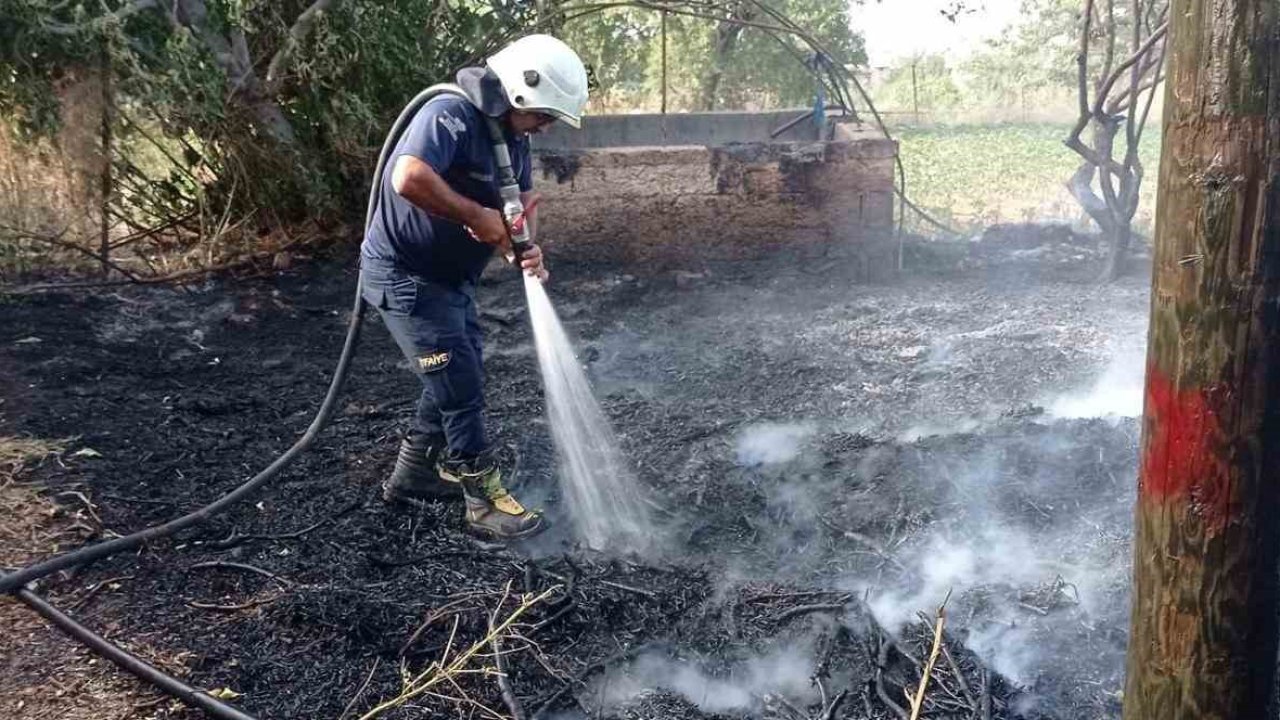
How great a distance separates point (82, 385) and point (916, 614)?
482cm

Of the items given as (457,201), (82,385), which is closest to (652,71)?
(82,385)

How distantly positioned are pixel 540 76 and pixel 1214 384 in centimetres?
269

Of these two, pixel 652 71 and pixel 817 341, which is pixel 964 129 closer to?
pixel 652 71

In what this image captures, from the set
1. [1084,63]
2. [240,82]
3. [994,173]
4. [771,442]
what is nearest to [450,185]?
[771,442]

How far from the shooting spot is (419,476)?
466cm

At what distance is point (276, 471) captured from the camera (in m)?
4.68

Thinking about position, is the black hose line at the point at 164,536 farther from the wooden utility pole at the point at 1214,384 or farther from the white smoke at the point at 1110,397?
the white smoke at the point at 1110,397

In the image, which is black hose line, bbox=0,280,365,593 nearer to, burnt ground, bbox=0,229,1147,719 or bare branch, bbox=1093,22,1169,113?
burnt ground, bbox=0,229,1147,719

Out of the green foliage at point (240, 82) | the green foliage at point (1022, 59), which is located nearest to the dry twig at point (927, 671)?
the green foliage at point (240, 82)

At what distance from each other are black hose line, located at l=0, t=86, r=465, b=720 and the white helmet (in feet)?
0.77

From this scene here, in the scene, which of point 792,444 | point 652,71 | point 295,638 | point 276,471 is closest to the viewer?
point 295,638

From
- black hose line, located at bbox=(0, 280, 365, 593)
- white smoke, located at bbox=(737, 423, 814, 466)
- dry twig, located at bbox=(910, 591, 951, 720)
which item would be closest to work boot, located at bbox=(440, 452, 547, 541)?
black hose line, located at bbox=(0, 280, 365, 593)

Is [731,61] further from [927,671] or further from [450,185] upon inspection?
[927,671]

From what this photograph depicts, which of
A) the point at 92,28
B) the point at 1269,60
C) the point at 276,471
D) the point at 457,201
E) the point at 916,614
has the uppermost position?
the point at 92,28
